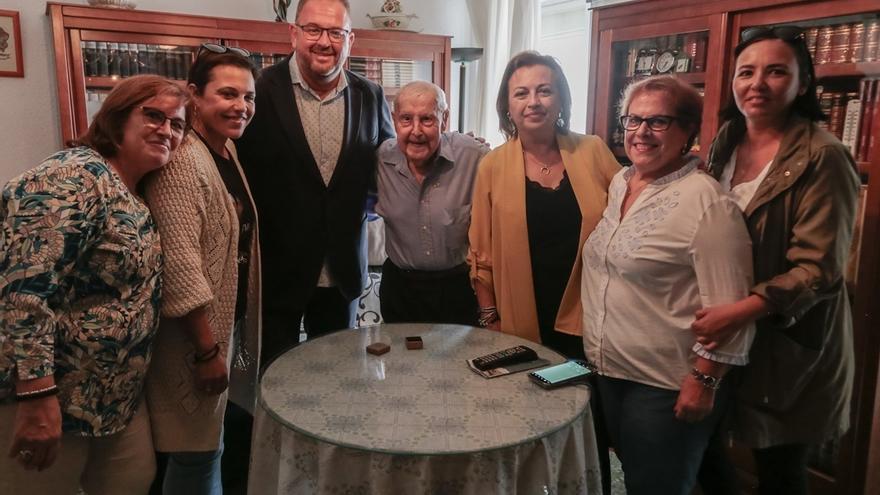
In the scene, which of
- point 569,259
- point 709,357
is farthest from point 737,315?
point 569,259

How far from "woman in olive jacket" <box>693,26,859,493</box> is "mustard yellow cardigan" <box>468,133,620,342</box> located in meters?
0.34

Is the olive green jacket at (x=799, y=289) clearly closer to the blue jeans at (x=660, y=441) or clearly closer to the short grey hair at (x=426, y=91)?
the blue jeans at (x=660, y=441)

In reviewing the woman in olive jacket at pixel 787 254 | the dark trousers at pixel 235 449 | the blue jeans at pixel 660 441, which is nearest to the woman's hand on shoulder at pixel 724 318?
the woman in olive jacket at pixel 787 254

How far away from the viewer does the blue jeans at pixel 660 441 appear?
1418 millimetres

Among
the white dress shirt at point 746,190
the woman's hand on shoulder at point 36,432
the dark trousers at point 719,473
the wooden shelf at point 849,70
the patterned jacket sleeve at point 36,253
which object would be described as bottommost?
the dark trousers at point 719,473

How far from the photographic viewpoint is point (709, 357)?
1.35 m

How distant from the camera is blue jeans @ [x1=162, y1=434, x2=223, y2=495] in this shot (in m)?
1.58

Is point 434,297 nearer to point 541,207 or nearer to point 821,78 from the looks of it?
point 541,207

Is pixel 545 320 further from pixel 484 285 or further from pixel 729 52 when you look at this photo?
pixel 729 52

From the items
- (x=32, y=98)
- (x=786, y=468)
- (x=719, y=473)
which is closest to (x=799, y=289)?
(x=786, y=468)

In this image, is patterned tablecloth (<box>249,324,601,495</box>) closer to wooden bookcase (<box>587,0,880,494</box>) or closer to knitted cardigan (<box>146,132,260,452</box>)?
knitted cardigan (<box>146,132,260,452</box>)

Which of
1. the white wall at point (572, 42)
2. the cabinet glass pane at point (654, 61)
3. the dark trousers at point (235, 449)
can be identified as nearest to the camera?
the dark trousers at point (235, 449)

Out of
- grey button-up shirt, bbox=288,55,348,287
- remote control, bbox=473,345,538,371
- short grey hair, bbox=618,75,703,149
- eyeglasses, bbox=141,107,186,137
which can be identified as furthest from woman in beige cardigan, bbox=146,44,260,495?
short grey hair, bbox=618,75,703,149

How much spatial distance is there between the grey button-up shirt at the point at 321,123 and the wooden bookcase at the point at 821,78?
1.25 meters
